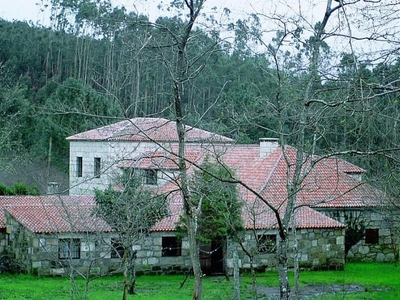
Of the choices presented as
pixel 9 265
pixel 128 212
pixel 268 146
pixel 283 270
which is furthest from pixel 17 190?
pixel 283 270

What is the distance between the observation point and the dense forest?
24.5 feet

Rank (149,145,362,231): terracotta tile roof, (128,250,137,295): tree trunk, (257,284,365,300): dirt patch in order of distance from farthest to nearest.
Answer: (149,145,362,231): terracotta tile roof < (128,250,137,295): tree trunk < (257,284,365,300): dirt patch

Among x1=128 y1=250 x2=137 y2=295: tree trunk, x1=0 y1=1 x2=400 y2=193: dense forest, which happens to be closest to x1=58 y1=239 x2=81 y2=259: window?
x1=128 y1=250 x2=137 y2=295: tree trunk

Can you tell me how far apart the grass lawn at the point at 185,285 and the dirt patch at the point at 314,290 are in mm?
195

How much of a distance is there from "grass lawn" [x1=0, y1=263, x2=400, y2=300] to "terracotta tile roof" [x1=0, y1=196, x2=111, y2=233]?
1517mm

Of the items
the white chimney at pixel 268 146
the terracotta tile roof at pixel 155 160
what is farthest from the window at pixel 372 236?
the terracotta tile roof at pixel 155 160

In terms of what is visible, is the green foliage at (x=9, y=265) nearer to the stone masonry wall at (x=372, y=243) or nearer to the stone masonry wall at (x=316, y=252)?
the stone masonry wall at (x=316, y=252)

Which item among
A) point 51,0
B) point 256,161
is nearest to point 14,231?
point 256,161

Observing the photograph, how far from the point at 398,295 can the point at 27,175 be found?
21.1m

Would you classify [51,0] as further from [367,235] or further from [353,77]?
[353,77]

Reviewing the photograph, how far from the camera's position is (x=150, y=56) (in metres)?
9.13

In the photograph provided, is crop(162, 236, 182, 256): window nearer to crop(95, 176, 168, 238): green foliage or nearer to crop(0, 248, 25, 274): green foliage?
crop(95, 176, 168, 238): green foliage

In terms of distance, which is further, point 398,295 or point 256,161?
point 256,161

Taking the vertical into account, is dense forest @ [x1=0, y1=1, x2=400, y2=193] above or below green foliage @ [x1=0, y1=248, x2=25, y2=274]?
above
